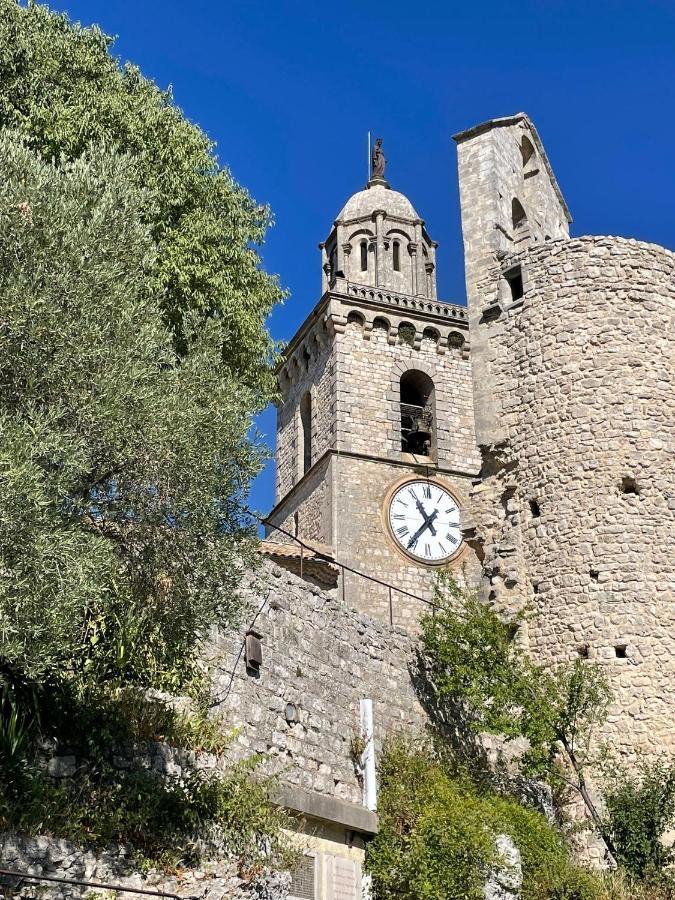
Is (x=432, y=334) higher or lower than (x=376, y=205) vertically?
lower

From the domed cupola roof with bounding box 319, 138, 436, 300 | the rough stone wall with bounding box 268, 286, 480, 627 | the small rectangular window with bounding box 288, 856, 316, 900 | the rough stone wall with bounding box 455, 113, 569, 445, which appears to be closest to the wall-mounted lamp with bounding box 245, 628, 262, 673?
the small rectangular window with bounding box 288, 856, 316, 900

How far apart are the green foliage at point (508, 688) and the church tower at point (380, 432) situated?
39.4ft

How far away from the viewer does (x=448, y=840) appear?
10.8m

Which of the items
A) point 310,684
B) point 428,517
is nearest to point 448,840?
point 310,684

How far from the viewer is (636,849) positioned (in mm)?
12383

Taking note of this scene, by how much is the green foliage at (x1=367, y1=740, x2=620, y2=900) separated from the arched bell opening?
18.4 m

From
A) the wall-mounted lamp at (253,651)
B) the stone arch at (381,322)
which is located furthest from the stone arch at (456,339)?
the wall-mounted lamp at (253,651)

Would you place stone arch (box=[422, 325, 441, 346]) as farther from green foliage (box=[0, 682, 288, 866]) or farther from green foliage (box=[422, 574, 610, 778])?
green foliage (box=[0, 682, 288, 866])

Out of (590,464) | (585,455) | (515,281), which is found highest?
(515,281)

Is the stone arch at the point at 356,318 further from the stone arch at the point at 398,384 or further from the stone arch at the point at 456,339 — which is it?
the stone arch at the point at 456,339

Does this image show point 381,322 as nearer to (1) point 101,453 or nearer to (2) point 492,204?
(2) point 492,204

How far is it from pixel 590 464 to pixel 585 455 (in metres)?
0.15

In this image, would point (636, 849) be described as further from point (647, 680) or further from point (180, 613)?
point (180, 613)

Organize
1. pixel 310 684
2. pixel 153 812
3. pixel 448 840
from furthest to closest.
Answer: pixel 310 684 < pixel 448 840 < pixel 153 812
